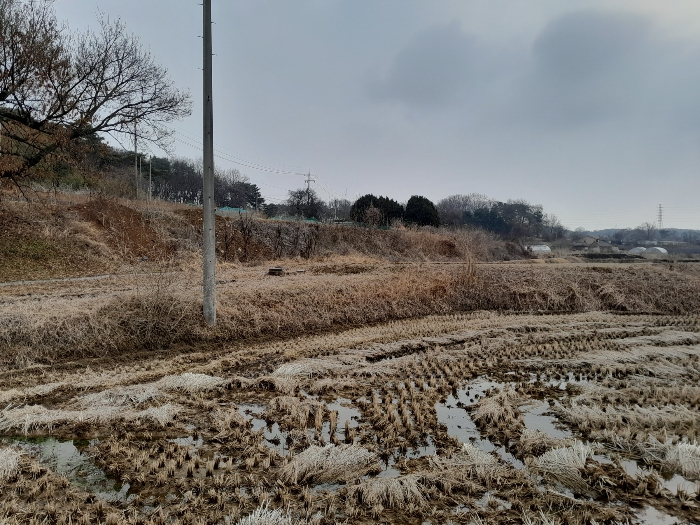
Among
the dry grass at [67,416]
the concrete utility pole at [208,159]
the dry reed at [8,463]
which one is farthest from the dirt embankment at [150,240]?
the dry reed at [8,463]

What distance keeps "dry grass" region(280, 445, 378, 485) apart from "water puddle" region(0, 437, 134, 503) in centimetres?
151

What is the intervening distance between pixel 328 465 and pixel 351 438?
0.83 m

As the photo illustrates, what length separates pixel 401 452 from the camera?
5.04 meters

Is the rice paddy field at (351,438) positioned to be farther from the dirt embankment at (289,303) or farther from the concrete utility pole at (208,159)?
the concrete utility pole at (208,159)

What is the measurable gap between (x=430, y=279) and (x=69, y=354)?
12654mm

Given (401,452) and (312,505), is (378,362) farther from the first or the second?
(312,505)

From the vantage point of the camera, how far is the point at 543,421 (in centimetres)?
610

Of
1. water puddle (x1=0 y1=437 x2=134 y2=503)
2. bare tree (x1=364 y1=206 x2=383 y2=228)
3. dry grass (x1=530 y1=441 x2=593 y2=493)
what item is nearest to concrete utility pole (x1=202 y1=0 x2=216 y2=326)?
water puddle (x1=0 y1=437 x2=134 y2=503)

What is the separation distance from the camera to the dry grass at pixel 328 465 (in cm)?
438

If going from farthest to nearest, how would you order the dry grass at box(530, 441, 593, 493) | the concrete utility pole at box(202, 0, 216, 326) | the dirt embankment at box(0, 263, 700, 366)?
the concrete utility pole at box(202, 0, 216, 326) → the dirt embankment at box(0, 263, 700, 366) → the dry grass at box(530, 441, 593, 493)

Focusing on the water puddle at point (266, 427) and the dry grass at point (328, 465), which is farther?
the water puddle at point (266, 427)

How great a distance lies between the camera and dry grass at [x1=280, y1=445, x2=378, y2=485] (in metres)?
4.38

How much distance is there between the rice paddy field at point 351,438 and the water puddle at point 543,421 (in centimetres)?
3

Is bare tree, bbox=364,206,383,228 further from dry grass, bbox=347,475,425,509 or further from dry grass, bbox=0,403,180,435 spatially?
dry grass, bbox=347,475,425,509
